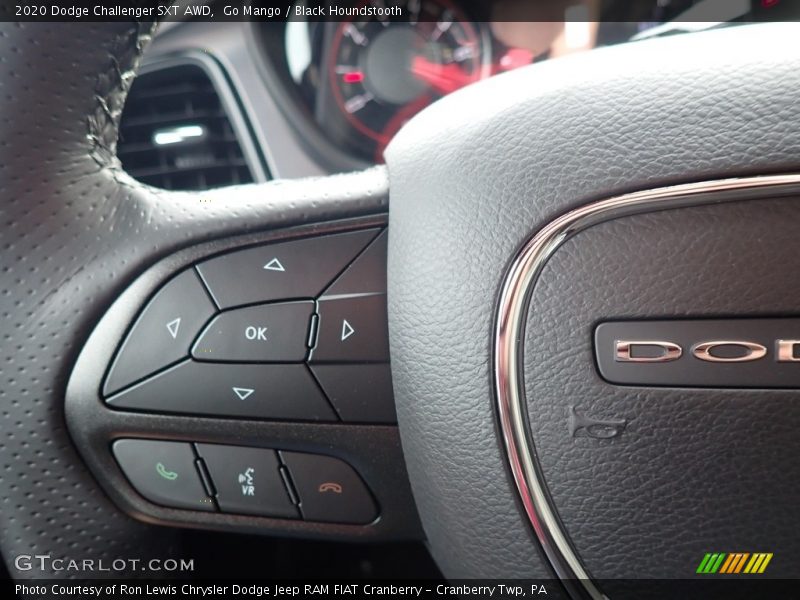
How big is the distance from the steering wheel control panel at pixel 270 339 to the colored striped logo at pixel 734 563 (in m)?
0.27

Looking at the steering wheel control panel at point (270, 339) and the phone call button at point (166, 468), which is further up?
the steering wheel control panel at point (270, 339)

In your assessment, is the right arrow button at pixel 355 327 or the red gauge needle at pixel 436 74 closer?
the right arrow button at pixel 355 327

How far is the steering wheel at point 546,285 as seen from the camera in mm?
579

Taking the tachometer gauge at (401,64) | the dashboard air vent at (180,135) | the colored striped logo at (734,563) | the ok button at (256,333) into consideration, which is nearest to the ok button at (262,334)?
the ok button at (256,333)

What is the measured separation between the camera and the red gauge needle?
2.25 meters

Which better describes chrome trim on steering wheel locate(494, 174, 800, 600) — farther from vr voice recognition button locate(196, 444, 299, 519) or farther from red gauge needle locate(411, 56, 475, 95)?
red gauge needle locate(411, 56, 475, 95)

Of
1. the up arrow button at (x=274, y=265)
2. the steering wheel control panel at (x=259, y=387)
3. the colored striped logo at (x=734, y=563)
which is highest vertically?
the up arrow button at (x=274, y=265)

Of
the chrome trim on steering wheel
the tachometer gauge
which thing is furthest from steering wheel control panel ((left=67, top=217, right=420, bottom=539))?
the tachometer gauge

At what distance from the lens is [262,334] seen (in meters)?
0.69

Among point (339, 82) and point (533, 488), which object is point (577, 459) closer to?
point (533, 488)

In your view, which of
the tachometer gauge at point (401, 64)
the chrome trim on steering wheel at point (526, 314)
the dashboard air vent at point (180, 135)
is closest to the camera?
the chrome trim on steering wheel at point (526, 314)

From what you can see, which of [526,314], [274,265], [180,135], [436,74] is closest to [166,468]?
[274,265]

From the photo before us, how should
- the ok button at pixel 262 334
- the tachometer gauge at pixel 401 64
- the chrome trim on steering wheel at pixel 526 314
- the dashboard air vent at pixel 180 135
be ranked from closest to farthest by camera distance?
the chrome trim on steering wheel at pixel 526 314 → the ok button at pixel 262 334 → the dashboard air vent at pixel 180 135 → the tachometer gauge at pixel 401 64

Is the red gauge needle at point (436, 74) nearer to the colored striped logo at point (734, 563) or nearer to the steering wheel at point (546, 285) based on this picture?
the steering wheel at point (546, 285)
